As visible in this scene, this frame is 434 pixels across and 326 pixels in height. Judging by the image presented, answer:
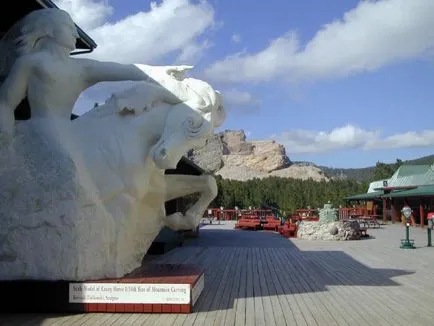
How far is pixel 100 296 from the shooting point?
5.88 m

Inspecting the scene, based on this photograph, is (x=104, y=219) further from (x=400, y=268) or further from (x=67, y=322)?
(x=400, y=268)

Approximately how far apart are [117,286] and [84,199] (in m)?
1.09

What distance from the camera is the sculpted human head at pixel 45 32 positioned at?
6.34 m

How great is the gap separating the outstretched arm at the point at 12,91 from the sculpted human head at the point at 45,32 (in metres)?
0.35

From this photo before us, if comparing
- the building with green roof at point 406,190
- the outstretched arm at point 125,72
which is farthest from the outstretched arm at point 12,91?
the building with green roof at point 406,190

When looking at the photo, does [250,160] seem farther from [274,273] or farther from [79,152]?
[79,152]

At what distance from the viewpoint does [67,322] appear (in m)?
5.53

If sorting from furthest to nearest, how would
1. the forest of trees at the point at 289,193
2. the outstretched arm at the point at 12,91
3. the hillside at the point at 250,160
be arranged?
the hillside at the point at 250,160 < the forest of trees at the point at 289,193 < the outstretched arm at the point at 12,91

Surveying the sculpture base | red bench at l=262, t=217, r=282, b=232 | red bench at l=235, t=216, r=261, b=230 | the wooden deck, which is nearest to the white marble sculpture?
the sculpture base

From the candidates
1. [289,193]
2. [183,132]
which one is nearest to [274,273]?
[183,132]

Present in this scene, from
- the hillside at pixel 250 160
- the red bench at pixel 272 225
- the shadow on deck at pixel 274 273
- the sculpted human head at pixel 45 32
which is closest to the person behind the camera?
the sculpted human head at pixel 45 32

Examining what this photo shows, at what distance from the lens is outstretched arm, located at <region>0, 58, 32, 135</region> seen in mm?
6062

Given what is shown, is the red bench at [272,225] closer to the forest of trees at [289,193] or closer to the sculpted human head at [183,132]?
the forest of trees at [289,193]

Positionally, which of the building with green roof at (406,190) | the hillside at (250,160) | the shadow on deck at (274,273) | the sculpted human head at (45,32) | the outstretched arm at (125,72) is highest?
the hillside at (250,160)
